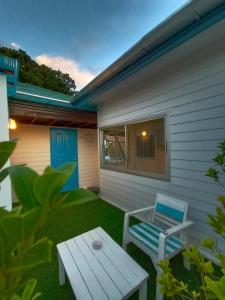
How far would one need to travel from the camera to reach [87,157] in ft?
20.2

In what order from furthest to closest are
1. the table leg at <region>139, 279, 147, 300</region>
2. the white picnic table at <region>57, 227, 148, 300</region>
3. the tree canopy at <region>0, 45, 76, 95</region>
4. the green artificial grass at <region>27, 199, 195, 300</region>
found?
the tree canopy at <region>0, 45, 76, 95</region>, the green artificial grass at <region>27, 199, 195, 300</region>, the table leg at <region>139, 279, 147, 300</region>, the white picnic table at <region>57, 227, 148, 300</region>

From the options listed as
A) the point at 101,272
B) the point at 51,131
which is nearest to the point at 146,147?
the point at 51,131

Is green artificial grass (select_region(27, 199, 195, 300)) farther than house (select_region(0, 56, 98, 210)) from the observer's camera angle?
No

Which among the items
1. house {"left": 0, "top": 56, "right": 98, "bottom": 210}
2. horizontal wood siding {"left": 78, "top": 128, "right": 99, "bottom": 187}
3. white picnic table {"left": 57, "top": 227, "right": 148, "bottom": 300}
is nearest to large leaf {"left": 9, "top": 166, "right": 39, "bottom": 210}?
white picnic table {"left": 57, "top": 227, "right": 148, "bottom": 300}

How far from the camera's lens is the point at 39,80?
13.1m

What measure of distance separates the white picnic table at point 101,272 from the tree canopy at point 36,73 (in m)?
13.5

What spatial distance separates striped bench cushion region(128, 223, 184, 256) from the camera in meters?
2.01

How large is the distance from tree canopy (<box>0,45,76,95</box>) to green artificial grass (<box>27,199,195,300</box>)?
39.0 ft

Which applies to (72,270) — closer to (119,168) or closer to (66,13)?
(119,168)

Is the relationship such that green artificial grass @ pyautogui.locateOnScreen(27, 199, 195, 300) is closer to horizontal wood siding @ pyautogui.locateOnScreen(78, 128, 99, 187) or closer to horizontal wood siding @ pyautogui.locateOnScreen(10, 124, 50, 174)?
horizontal wood siding @ pyautogui.locateOnScreen(78, 128, 99, 187)

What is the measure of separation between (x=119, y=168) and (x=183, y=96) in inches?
88.5

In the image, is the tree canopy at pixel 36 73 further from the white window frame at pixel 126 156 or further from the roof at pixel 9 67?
the roof at pixel 9 67

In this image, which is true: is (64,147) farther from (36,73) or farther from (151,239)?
(36,73)

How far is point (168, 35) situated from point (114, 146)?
9.92 feet
